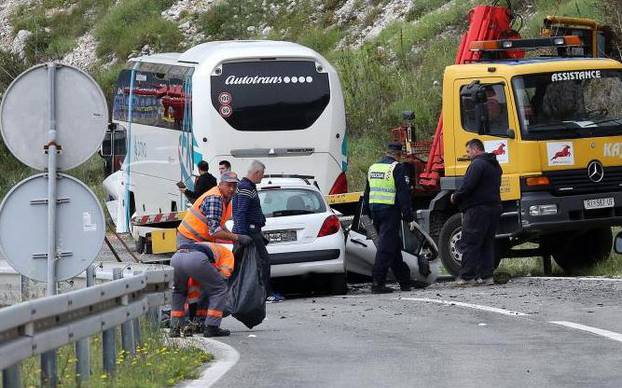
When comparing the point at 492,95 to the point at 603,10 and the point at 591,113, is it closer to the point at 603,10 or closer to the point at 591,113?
the point at 591,113

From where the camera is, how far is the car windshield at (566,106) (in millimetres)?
20328

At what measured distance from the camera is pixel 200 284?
47.4 feet

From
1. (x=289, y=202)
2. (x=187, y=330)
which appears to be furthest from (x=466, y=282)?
(x=187, y=330)

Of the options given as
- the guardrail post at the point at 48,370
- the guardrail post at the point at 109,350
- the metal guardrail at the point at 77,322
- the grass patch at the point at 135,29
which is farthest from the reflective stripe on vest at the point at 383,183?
the grass patch at the point at 135,29

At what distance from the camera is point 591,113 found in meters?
20.5

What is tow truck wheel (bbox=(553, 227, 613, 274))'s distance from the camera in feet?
72.4

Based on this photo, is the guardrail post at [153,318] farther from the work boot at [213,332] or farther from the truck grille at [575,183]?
the truck grille at [575,183]

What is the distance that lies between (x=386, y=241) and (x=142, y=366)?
30.2 ft

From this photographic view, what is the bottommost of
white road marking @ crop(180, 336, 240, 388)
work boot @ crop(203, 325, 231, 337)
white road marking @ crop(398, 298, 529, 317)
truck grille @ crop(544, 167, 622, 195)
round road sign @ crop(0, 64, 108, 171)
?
white road marking @ crop(180, 336, 240, 388)

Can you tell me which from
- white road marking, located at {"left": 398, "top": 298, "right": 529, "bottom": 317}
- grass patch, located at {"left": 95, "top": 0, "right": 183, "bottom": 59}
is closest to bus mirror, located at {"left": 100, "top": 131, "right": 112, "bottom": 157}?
white road marking, located at {"left": 398, "top": 298, "right": 529, "bottom": 317}

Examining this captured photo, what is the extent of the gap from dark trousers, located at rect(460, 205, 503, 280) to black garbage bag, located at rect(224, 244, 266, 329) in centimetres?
555

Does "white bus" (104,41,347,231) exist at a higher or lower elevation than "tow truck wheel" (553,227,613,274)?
higher

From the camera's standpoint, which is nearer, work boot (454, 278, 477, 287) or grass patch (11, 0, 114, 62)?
work boot (454, 278, 477, 287)

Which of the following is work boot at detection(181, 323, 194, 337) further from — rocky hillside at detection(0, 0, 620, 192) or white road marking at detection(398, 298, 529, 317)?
rocky hillside at detection(0, 0, 620, 192)
